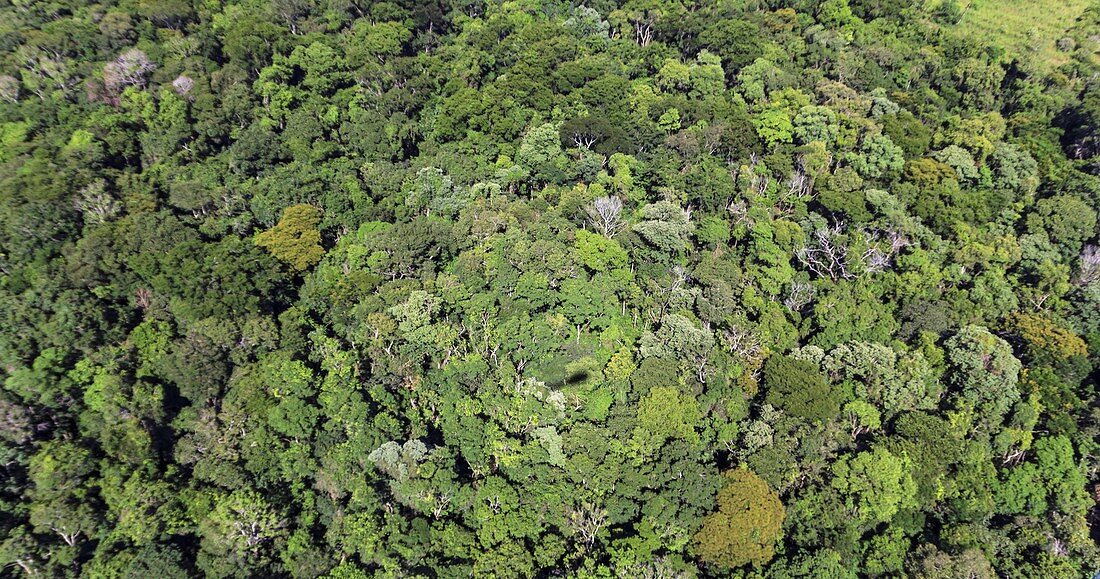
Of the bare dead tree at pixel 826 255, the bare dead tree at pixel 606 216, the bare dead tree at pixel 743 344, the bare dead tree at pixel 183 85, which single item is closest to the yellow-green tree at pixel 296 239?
the bare dead tree at pixel 183 85

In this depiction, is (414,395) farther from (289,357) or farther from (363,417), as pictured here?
(289,357)

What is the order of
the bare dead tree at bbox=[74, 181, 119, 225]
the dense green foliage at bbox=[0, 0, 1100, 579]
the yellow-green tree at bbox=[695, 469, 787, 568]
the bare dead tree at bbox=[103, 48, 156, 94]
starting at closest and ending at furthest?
the yellow-green tree at bbox=[695, 469, 787, 568]
the dense green foliage at bbox=[0, 0, 1100, 579]
the bare dead tree at bbox=[74, 181, 119, 225]
the bare dead tree at bbox=[103, 48, 156, 94]

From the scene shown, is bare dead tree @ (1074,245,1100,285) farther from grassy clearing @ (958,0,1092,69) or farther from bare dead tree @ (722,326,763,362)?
grassy clearing @ (958,0,1092,69)

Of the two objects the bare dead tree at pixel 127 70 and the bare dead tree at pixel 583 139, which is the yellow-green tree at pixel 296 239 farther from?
the bare dead tree at pixel 127 70

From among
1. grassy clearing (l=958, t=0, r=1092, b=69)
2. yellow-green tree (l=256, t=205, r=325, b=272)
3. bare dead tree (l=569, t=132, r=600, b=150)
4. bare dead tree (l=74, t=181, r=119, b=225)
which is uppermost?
grassy clearing (l=958, t=0, r=1092, b=69)

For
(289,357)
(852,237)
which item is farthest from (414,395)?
(852,237)

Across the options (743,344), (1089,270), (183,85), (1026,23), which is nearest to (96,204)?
(183,85)

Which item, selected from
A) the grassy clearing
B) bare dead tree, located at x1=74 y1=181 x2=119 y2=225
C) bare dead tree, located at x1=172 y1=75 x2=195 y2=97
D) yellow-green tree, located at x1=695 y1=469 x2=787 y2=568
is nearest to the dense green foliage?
yellow-green tree, located at x1=695 y1=469 x2=787 y2=568
